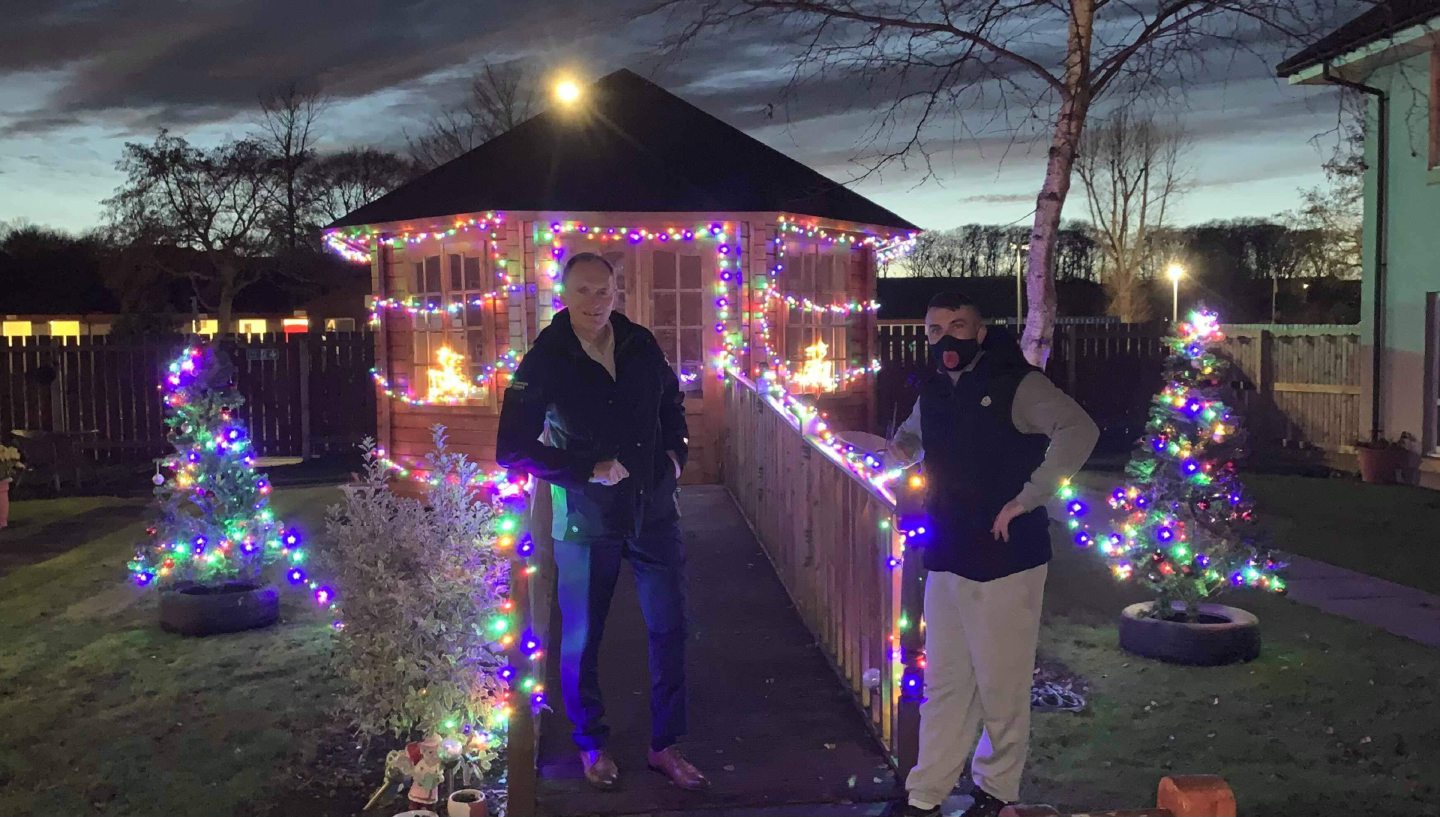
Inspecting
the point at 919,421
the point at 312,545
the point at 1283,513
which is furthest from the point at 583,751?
the point at 1283,513

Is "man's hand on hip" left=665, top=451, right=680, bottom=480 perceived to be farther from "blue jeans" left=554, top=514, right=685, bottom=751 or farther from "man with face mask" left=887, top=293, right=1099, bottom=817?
"man with face mask" left=887, top=293, right=1099, bottom=817

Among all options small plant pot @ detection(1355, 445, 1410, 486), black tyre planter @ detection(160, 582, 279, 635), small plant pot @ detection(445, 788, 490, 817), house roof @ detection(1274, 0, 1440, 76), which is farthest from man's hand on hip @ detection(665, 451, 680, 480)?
small plant pot @ detection(1355, 445, 1410, 486)

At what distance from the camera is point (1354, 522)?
10.6m

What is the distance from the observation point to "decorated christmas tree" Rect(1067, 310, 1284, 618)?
606 centimetres

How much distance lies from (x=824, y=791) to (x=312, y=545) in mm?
6646

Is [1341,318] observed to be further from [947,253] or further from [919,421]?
[919,421]

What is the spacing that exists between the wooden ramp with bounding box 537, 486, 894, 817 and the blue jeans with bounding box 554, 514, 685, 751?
0.28 m

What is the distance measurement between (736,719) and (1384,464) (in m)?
11.4

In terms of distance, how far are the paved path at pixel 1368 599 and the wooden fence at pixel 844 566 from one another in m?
3.67

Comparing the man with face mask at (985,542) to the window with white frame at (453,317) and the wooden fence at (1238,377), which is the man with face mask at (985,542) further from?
the wooden fence at (1238,377)

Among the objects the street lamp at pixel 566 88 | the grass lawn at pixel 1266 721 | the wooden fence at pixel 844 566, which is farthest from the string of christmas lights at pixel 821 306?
the grass lawn at pixel 1266 721

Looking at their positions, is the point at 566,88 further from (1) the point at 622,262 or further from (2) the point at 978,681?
(2) the point at 978,681

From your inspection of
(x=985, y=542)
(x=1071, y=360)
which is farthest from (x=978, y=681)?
(x=1071, y=360)

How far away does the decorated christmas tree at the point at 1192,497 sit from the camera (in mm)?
6062
